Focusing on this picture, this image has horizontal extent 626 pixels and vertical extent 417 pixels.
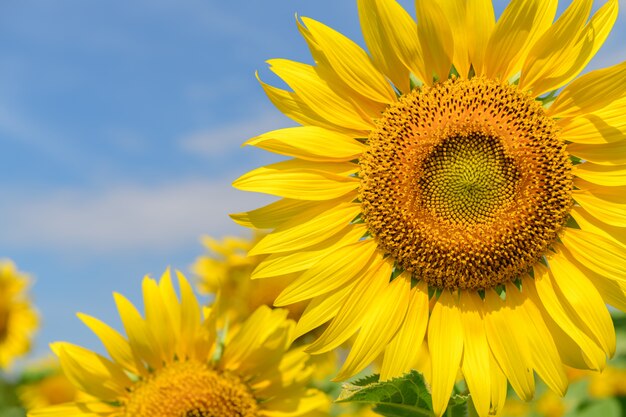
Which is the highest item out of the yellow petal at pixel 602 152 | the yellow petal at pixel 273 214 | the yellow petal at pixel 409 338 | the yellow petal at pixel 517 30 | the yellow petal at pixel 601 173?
the yellow petal at pixel 517 30

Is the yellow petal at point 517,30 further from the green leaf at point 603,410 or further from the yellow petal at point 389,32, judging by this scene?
the green leaf at point 603,410

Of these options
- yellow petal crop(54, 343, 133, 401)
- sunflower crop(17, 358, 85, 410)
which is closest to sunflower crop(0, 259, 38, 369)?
sunflower crop(17, 358, 85, 410)

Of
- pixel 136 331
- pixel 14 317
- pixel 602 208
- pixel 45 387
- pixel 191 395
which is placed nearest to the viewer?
pixel 602 208

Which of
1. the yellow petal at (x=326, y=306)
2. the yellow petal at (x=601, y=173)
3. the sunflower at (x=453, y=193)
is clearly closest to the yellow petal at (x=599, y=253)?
the sunflower at (x=453, y=193)

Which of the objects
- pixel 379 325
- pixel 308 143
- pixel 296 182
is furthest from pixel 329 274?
pixel 308 143

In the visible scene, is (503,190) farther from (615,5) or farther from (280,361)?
(280,361)

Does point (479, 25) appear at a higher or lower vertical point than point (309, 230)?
higher

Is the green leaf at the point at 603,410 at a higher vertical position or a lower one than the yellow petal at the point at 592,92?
lower

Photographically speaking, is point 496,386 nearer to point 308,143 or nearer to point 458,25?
point 308,143
